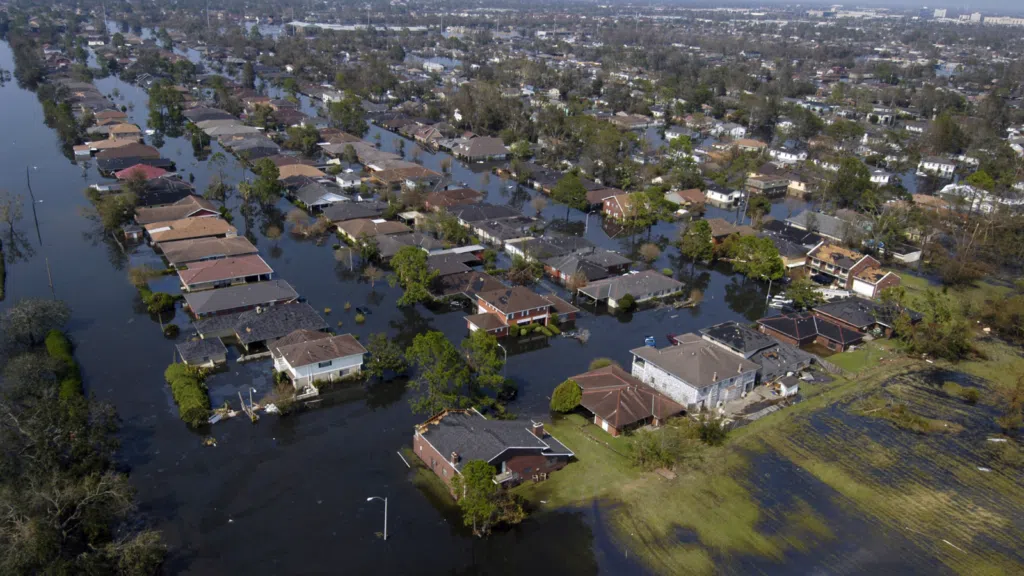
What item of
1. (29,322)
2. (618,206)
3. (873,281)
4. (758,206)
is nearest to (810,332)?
(873,281)

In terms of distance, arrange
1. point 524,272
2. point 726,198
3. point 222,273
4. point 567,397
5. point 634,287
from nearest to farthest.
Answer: point 567,397 < point 222,273 < point 634,287 < point 524,272 < point 726,198

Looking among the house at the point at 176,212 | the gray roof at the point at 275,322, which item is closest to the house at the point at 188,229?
the house at the point at 176,212

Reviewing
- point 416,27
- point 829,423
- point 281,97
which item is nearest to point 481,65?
point 281,97

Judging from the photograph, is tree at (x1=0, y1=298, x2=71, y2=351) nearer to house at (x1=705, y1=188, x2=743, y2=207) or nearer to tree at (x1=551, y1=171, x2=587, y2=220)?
tree at (x1=551, y1=171, x2=587, y2=220)

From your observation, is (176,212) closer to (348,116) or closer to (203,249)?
(203,249)

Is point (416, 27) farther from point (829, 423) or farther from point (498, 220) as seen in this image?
point (829, 423)
